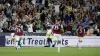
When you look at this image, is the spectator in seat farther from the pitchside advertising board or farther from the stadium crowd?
the pitchside advertising board

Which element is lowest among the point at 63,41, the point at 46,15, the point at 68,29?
the point at 63,41

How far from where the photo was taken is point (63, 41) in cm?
3228

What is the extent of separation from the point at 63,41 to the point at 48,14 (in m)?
3.06

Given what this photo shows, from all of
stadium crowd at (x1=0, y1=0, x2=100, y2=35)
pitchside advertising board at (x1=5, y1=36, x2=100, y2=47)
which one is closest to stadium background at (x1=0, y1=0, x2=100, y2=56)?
stadium crowd at (x1=0, y1=0, x2=100, y2=35)

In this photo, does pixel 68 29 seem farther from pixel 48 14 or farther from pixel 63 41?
pixel 48 14

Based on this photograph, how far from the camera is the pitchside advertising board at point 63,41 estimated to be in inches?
1244

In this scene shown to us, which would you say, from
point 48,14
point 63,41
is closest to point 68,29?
point 63,41

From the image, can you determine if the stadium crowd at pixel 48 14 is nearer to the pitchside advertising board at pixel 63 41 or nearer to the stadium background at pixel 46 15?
the stadium background at pixel 46 15

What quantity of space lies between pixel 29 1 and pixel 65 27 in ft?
16.2

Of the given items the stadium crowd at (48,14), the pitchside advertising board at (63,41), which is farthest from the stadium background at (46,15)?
the pitchside advertising board at (63,41)

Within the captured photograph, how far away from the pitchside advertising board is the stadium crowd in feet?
2.19

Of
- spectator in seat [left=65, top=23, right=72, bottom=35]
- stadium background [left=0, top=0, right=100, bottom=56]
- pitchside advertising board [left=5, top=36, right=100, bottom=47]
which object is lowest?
pitchside advertising board [left=5, top=36, right=100, bottom=47]

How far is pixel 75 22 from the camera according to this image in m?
33.0

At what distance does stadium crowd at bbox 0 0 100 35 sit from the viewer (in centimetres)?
3169
